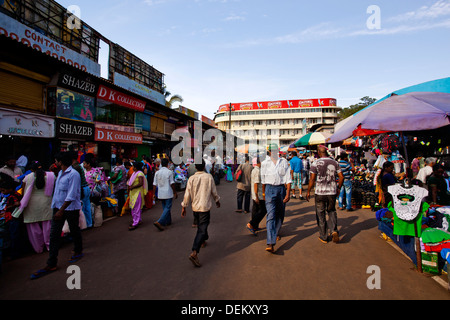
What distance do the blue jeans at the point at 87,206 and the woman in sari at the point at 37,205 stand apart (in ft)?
3.68

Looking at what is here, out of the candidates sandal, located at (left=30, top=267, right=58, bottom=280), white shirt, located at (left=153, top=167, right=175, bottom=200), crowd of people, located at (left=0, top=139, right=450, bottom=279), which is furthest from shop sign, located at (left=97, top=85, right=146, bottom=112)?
sandal, located at (left=30, top=267, right=58, bottom=280)

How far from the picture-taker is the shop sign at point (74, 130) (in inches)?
327

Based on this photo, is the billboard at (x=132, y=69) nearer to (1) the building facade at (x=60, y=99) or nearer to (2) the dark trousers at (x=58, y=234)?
(1) the building facade at (x=60, y=99)

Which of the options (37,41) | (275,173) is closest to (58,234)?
(275,173)

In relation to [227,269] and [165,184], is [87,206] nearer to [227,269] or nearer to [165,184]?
[165,184]

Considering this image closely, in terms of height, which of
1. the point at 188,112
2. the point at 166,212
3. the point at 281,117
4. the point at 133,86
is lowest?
the point at 166,212

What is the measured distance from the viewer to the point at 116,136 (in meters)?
11.2

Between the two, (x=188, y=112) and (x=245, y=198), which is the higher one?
(x=188, y=112)

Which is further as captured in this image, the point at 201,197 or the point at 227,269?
the point at 201,197

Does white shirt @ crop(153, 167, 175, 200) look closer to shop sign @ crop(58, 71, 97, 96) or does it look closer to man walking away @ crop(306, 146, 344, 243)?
man walking away @ crop(306, 146, 344, 243)

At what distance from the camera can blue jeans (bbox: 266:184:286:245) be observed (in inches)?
173

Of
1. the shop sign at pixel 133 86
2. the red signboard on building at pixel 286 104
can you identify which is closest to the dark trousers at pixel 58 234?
the shop sign at pixel 133 86

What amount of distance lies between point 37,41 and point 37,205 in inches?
389
